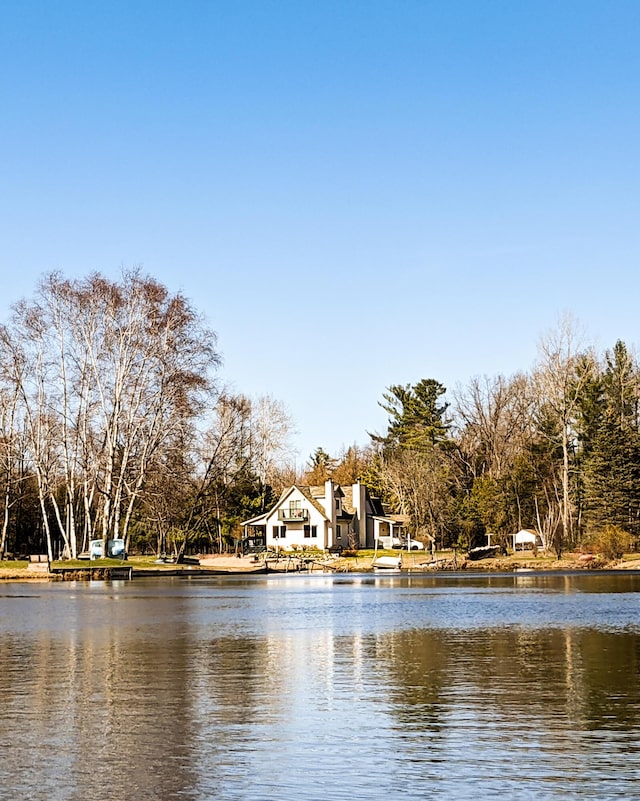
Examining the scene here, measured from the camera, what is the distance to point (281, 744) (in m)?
14.0

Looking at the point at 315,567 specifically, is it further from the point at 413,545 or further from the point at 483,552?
the point at 413,545

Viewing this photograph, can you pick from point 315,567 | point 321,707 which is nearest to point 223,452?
point 315,567

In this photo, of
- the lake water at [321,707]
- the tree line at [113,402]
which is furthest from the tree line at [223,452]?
the lake water at [321,707]

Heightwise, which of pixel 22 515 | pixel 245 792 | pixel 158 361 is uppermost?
pixel 158 361

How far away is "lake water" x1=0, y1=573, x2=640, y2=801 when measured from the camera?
12.0 metres

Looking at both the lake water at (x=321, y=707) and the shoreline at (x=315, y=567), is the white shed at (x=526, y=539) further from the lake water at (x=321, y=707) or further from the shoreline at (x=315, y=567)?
the lake water at (x=321, y=707)

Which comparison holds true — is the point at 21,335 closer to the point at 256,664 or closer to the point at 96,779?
the point at 256,664

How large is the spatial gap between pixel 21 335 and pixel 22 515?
112 ft

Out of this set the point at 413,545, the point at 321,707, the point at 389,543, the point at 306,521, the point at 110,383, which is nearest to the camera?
the point at 321,707

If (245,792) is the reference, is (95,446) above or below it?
above

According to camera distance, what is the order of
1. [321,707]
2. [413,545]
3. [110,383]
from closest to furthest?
[321,707]
[110,383]
[413,545]

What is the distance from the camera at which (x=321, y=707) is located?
1681 cm

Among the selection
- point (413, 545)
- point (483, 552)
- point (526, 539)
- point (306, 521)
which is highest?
point (306, 521)

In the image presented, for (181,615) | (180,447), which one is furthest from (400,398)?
(181,615)
